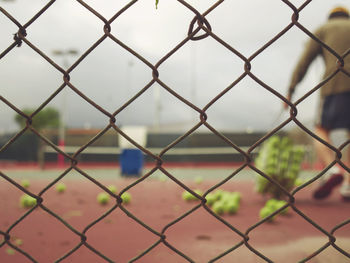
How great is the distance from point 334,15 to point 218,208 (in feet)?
9.46

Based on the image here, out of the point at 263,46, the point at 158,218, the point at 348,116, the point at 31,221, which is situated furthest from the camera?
the point at 348,116

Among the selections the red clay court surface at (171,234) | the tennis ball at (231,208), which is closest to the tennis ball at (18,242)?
the red clay court surface at (171,234)

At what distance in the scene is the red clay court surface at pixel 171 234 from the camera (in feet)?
7.72

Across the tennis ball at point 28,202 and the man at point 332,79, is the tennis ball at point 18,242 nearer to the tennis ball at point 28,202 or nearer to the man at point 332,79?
the tennis ball at point 28,202

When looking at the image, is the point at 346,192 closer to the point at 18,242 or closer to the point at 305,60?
the point at 305,60

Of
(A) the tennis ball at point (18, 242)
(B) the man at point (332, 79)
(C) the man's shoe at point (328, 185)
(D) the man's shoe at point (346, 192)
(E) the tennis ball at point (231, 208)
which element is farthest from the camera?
(D) the man's shoe at point (346, 192)

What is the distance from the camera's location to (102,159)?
1962 cm

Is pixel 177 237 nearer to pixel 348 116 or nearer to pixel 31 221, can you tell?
pixel 31 221

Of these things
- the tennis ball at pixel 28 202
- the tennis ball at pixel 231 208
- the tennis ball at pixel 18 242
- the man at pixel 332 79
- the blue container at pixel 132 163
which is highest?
the blue container at pixel 132 163

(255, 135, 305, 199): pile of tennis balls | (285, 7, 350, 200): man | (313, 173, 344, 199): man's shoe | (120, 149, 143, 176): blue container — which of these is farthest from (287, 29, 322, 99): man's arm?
(120, 149, 143, 176): blue container

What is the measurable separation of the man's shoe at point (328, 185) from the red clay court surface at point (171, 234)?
0.12 meters

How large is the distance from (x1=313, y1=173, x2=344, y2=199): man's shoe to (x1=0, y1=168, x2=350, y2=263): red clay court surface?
0.12m

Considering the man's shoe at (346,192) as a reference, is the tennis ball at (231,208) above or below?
below

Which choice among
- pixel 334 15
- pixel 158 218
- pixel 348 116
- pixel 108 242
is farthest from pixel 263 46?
pixel 334 15
